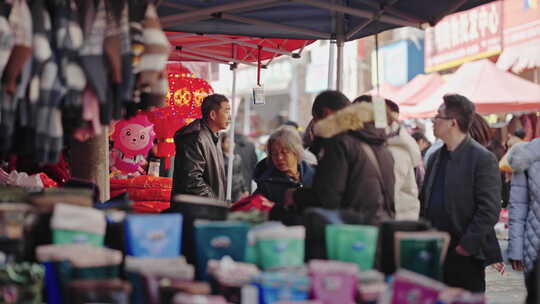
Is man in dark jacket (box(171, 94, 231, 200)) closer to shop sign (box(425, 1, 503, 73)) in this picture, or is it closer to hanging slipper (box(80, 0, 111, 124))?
hanging slipper (box(80, 0, 111, 124))

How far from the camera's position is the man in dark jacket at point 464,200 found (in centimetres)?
477

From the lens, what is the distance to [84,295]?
2.69 meters

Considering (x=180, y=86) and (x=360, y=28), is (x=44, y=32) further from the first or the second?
(x=180, y=86)

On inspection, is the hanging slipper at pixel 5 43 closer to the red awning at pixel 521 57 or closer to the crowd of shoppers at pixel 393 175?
the crowd of shoppers at pixel 393 175

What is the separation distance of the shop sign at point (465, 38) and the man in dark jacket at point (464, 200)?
10193 mm

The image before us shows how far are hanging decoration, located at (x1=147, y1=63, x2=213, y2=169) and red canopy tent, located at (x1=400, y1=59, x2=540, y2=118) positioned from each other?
5274 millimetres

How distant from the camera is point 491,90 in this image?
11.7 metres

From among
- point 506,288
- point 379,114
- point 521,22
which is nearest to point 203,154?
point 379,114

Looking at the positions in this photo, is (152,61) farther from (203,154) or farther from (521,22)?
(521,22)

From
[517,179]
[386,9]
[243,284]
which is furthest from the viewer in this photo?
[517,179]

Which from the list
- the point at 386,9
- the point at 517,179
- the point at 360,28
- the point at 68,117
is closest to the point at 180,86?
the point at 360,28

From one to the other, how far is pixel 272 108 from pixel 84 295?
3258 cm

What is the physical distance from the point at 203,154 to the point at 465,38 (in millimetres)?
12735

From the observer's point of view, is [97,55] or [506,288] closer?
[97,55]
